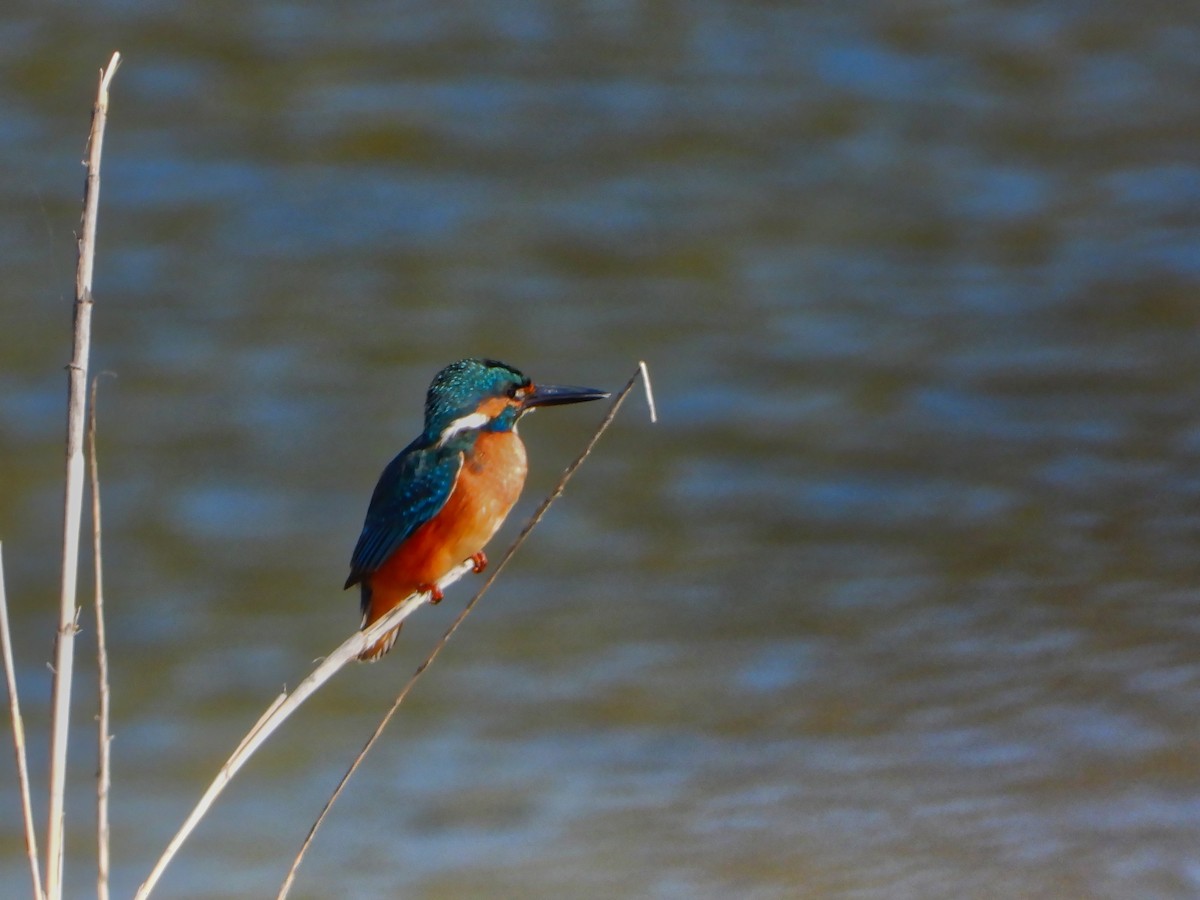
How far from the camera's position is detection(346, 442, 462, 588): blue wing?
10.6 ft

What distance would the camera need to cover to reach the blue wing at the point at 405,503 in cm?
324

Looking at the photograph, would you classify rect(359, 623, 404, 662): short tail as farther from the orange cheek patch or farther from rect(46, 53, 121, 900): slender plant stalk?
rect(46, 53, 121, 900): slender plant stalk

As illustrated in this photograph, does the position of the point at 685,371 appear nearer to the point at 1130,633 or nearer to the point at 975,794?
the point at 1130,633

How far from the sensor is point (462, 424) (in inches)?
129

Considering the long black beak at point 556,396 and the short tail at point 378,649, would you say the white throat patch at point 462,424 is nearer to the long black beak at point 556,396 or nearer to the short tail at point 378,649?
the long black beak at point 556,396

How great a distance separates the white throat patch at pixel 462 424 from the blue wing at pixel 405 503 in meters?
0.03

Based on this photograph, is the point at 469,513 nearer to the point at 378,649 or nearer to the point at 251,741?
the point at 378,649

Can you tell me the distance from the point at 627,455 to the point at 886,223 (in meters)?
1.79

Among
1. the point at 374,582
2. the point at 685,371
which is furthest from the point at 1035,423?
the point at 374,582

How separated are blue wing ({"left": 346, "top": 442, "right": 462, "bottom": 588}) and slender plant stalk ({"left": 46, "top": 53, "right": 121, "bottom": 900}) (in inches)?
53.2

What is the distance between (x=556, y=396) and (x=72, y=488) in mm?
1380

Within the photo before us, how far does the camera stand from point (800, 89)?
26.8 feet

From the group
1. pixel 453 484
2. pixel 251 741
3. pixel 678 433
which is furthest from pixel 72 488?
pixel 678 433

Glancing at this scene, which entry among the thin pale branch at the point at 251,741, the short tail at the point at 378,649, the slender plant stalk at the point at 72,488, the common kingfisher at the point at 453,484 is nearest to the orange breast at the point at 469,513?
the common kingfisher at the point at 453,484
